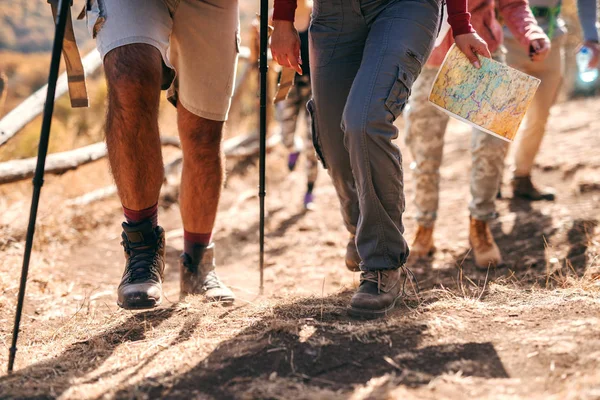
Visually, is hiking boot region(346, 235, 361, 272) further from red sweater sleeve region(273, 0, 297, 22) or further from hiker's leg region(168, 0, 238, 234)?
red sweater sleeve region(273, 0, 297, 22)

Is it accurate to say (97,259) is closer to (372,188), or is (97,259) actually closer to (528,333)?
(372,188)

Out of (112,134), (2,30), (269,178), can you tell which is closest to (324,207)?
(269,178)

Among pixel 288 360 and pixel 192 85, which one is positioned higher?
pixel 192 85

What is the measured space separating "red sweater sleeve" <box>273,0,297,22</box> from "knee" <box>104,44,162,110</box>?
0.63 m

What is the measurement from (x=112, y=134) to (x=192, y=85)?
0.55 meters

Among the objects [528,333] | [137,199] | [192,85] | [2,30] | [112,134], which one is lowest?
[528,333]

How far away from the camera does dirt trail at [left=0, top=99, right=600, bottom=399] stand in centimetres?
219

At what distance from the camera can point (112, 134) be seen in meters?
2.93

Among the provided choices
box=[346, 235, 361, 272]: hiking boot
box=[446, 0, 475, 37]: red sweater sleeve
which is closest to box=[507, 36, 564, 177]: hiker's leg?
box=[446, 0, 475, 37]: red sweater sleeve

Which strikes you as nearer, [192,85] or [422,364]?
[422,364]

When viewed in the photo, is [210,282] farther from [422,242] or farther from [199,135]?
[422,242]

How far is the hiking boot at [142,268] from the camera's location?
288 centimetres

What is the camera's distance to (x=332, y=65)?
120 inches

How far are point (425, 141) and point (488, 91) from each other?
4.82ft
